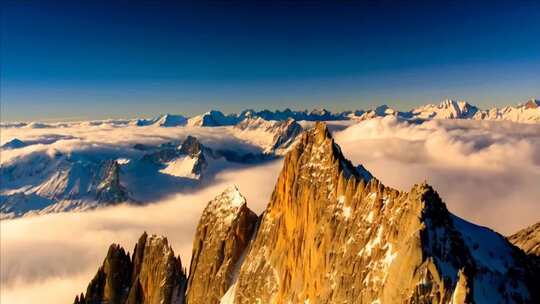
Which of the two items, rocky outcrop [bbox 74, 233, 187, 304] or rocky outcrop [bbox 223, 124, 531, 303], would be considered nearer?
rocky outcrop [bbox 223, 124, 531, 303]

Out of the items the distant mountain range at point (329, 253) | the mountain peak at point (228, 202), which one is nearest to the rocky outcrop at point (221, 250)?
the mountain peak at point (228, 202)

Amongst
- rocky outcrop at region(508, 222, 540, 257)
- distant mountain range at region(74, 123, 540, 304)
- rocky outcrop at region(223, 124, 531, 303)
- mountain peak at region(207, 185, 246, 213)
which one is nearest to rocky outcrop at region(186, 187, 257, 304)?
mountain peak at region(207, 185, 246, 213)

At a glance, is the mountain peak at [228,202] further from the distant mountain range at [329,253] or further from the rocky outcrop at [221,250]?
the distant mountain range at [329,253]

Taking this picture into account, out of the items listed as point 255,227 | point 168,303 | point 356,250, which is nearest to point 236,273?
point 255,227

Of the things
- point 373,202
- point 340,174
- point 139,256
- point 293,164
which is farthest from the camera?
point 139,256

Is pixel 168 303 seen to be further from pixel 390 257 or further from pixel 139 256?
pixel 390 257

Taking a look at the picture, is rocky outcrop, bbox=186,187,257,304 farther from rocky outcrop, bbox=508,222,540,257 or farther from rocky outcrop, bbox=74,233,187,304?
rocky outcrop, bbox=508,222,540,257
